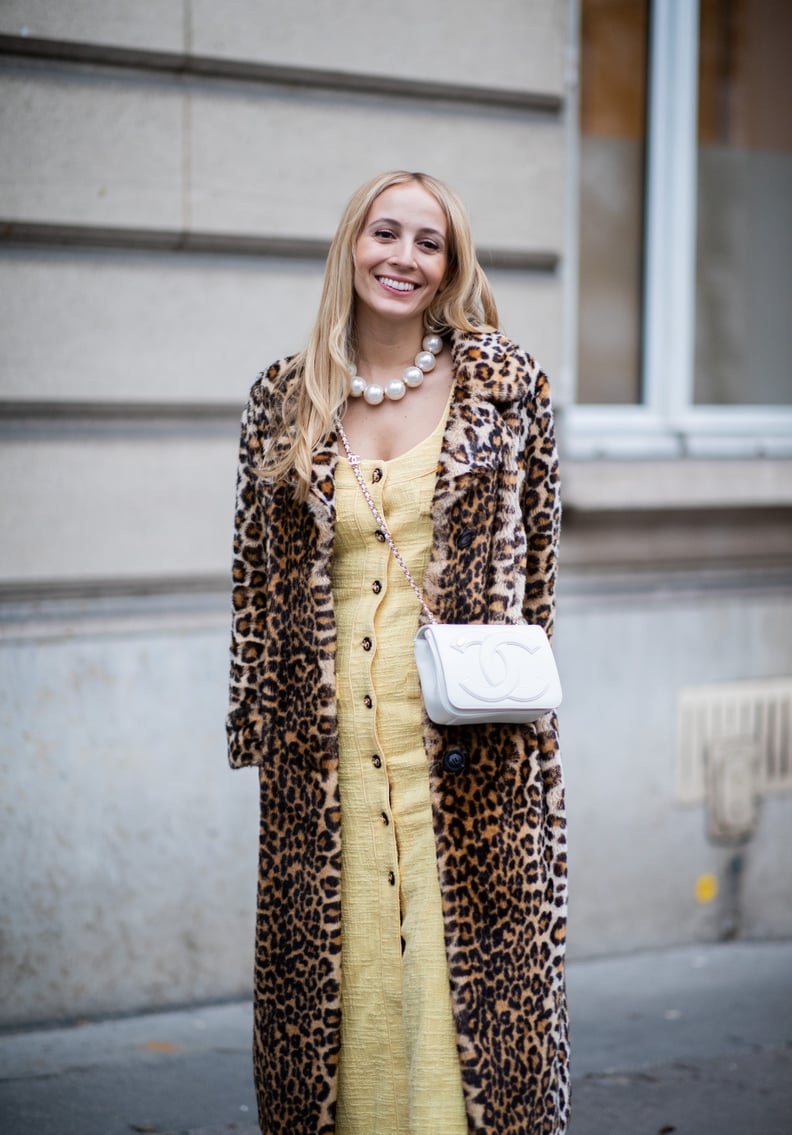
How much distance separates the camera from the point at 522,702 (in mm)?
2723

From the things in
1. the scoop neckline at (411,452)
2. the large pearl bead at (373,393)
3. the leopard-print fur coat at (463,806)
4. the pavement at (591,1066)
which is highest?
the large pearl bead at (373,393)

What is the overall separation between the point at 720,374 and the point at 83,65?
10.1 ft

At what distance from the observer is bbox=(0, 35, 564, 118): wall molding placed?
4395 millimetres

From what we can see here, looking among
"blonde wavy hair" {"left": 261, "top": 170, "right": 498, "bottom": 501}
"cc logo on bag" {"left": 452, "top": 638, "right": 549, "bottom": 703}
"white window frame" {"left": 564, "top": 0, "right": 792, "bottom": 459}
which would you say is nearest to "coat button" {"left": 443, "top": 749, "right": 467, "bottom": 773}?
"cc logo on bag" {"left": 452, "top": 638, "right": 549, "bottom": 703}

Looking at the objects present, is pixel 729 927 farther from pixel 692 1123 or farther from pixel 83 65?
pixel 83 65

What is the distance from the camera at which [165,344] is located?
4.64m

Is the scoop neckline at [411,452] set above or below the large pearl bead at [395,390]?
below

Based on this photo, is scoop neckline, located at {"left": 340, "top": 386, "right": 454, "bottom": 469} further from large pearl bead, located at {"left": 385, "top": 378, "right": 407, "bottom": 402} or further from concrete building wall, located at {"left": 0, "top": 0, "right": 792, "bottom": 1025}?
concrete building wall, located at {"left": 0, "top": 0, "right": 792, "bottom": 1025}

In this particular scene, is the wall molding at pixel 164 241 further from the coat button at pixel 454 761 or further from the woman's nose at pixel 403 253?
the coat button at pixel 454 761

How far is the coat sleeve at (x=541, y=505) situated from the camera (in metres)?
3.03

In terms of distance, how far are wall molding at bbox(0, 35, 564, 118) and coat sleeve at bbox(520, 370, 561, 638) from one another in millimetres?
2187

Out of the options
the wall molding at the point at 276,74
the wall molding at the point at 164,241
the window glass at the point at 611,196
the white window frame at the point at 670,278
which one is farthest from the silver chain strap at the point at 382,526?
the window glass at the point at 611,196

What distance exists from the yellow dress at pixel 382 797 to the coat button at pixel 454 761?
78 mm

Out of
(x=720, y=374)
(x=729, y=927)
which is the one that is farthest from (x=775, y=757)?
(x=720, y=374)
